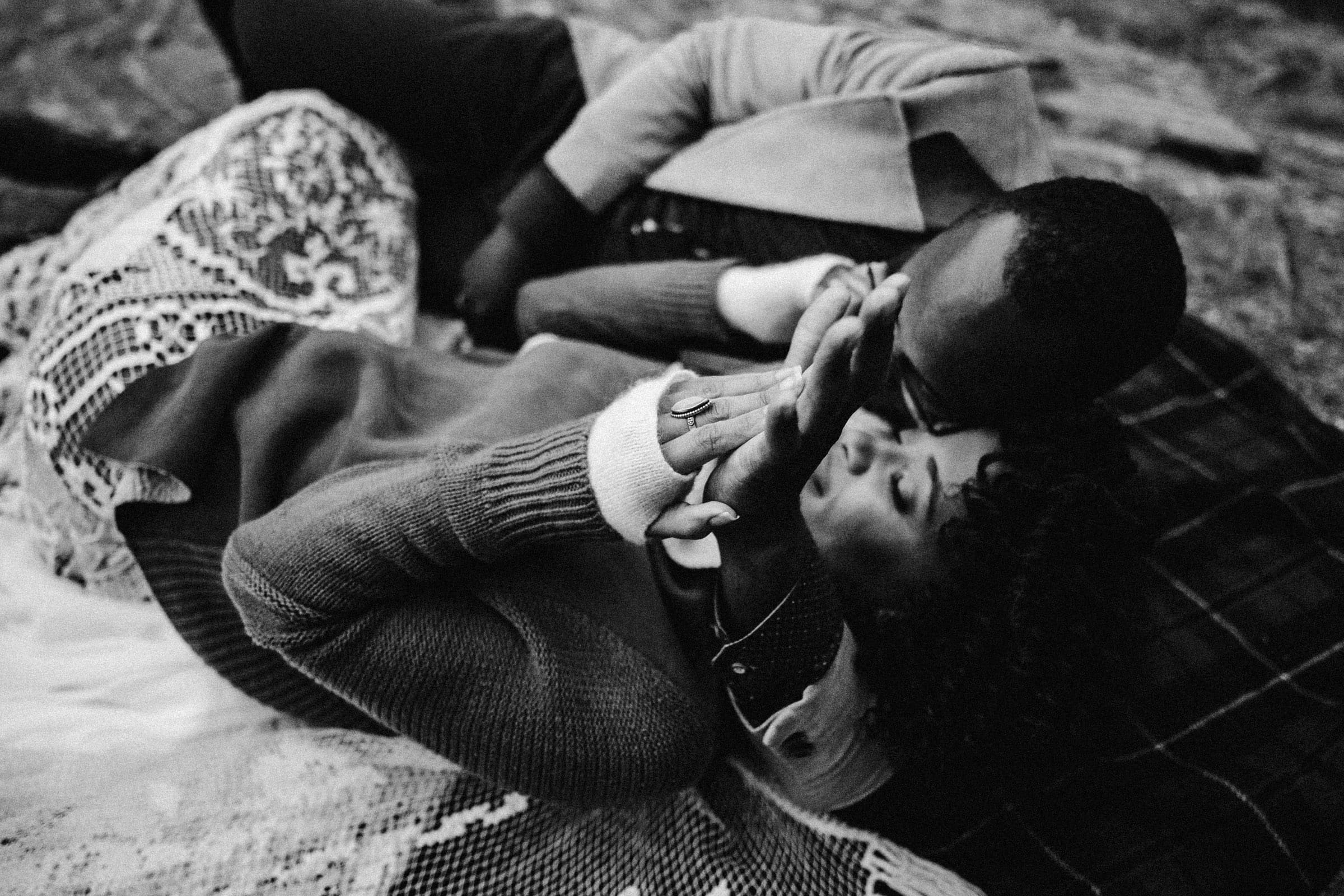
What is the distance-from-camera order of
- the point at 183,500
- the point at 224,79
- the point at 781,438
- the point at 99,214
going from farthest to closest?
the point at 224,79 → the point at 99,214 → the point at 183,500 → the point at 781,438

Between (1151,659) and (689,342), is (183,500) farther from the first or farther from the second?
(1151,659)

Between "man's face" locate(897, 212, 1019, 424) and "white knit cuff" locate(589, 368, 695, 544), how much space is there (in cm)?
25

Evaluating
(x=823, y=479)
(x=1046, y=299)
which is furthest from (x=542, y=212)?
(x=1046, y=299)

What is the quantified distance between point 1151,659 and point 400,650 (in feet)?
3.01

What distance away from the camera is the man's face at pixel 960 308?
754 millimetres

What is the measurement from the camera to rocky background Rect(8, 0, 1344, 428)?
146 cm

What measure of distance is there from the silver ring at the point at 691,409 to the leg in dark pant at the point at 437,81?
0.80 m

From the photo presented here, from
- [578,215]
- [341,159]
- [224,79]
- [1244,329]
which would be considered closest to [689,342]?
[578,215]

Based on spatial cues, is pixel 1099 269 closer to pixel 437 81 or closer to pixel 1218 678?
pixel 1218 678

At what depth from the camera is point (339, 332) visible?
99cm

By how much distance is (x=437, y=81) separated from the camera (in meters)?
1.27

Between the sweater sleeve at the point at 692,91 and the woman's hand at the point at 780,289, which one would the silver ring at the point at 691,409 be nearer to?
the woman's hand at the point at 780,289

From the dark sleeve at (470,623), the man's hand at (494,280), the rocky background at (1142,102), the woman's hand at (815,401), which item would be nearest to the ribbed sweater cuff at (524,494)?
the dark sleeve at (470,623)

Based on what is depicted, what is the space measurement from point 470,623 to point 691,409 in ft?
1.02
